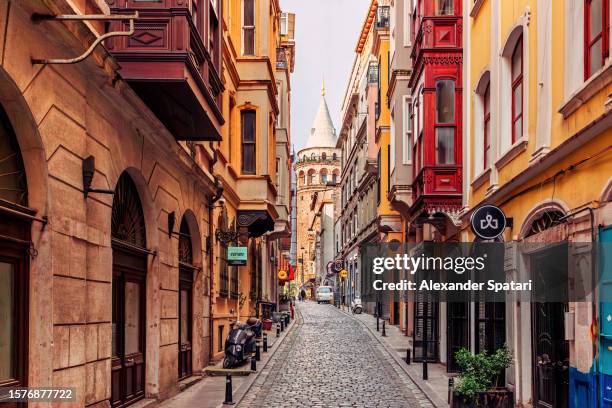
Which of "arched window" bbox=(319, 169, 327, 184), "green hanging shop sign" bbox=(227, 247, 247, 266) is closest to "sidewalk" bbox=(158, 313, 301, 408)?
"green hanging shop sign" bbox=(227, 247, 247, 266)

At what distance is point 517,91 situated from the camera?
1398 cm

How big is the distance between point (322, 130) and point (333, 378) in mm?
116625

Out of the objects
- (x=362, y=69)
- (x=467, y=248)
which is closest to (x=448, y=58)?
(x=467, y=248)

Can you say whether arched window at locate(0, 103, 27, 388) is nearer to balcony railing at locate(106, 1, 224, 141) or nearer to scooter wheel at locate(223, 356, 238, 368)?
balcony railing at locate(106, 1, 224, 141)

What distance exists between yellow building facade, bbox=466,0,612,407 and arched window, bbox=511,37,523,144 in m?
0.02

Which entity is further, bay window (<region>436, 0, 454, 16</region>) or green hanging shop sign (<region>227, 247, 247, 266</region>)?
green hanging shop sign (<region>227, 247, 247, 266</region>)

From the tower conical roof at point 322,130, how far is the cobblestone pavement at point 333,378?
103392 millimetres

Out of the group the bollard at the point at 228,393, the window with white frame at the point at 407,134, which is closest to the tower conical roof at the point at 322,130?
the window with white frame at the point at 407,134

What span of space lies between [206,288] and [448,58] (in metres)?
7.65

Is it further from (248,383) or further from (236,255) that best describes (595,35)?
(236,255)

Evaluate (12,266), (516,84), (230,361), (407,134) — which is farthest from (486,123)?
(12,266)

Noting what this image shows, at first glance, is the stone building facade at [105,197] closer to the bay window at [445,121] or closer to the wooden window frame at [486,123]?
the wooden window frame at [486,123]

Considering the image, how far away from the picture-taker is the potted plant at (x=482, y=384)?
483 inches

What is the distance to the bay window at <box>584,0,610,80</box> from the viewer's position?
934 centimetres
